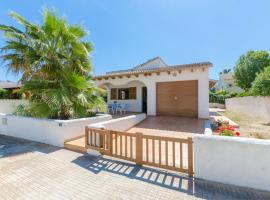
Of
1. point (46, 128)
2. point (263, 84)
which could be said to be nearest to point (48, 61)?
point (46, 128)

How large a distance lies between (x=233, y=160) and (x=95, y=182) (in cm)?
313

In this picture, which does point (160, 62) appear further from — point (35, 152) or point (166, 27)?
point (35, 152)

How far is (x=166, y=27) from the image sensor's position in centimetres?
1322

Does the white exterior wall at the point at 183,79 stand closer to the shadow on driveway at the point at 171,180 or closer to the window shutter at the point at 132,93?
the window shutter at the point at 132,93

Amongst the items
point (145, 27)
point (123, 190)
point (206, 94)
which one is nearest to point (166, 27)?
point (145, 27)

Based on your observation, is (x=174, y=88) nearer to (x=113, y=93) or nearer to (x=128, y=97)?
(x=128, y=97)

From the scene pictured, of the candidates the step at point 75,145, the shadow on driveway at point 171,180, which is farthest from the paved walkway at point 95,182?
the step at point 75,145

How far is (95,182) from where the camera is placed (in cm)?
359

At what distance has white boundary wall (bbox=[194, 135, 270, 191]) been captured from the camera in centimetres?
320

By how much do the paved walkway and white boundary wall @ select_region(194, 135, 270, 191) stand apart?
18 centimetres

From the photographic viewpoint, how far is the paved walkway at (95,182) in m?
3.09

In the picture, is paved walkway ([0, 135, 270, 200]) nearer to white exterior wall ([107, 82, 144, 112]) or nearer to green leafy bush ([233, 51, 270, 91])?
white exterior wall ([107, 82, 144, 112])

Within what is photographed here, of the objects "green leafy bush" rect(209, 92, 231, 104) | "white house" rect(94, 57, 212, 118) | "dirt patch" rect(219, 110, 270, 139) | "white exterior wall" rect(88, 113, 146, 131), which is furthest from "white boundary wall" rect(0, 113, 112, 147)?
"green leafy bush" rect(209, 92, 231, 104)

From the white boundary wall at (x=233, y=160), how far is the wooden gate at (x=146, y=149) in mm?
271
